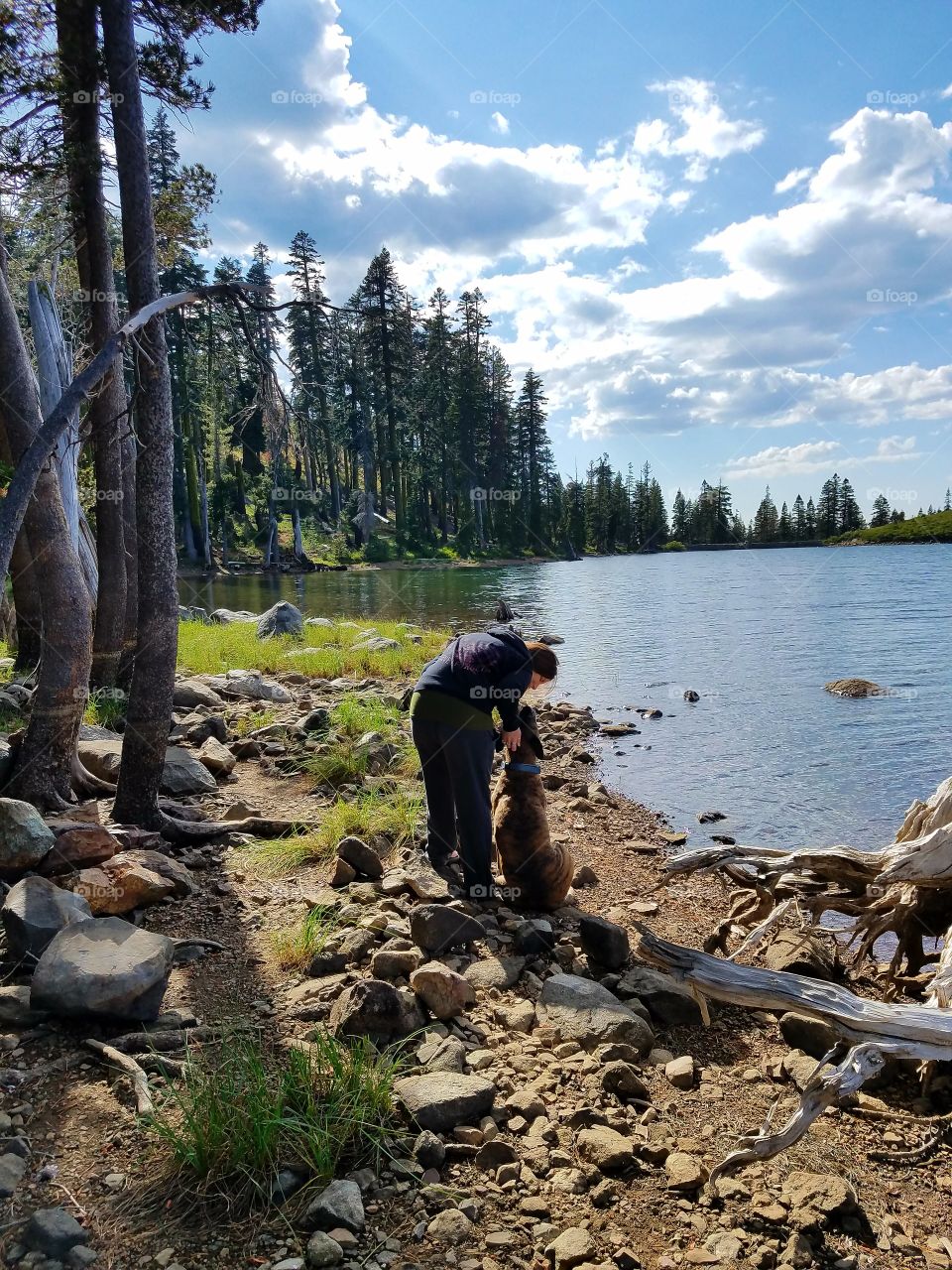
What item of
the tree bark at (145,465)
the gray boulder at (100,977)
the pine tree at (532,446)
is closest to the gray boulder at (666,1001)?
the gray boulder at (100,977)

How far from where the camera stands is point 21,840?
5.06m

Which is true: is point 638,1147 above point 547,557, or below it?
below

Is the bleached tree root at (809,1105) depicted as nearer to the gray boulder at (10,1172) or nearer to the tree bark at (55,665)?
the gray boulder at (10,1172)

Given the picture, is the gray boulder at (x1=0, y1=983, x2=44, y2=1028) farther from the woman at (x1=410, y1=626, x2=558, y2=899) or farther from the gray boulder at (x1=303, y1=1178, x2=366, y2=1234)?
the woman at (x1=410, y1=626, x2=558, y2=899)

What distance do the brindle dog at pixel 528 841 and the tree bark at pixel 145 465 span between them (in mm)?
2978

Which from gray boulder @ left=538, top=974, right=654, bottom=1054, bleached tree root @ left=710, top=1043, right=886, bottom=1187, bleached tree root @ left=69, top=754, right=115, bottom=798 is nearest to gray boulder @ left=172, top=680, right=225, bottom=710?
bleached tree root @ left=69, top=754, right=115, bottom=798

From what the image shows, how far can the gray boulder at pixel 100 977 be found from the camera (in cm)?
380

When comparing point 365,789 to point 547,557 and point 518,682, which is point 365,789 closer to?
point 518,682

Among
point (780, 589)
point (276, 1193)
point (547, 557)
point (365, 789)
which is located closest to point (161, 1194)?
point (276, 1193)

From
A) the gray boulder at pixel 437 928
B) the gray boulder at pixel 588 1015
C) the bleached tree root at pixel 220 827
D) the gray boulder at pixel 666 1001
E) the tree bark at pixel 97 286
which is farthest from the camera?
the tree bark at pixel 97 286

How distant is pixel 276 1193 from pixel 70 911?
2232mm

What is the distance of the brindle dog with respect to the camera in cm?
584

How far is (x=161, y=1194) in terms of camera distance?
288 cm

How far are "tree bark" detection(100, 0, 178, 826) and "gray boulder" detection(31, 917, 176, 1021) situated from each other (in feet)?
8.39
